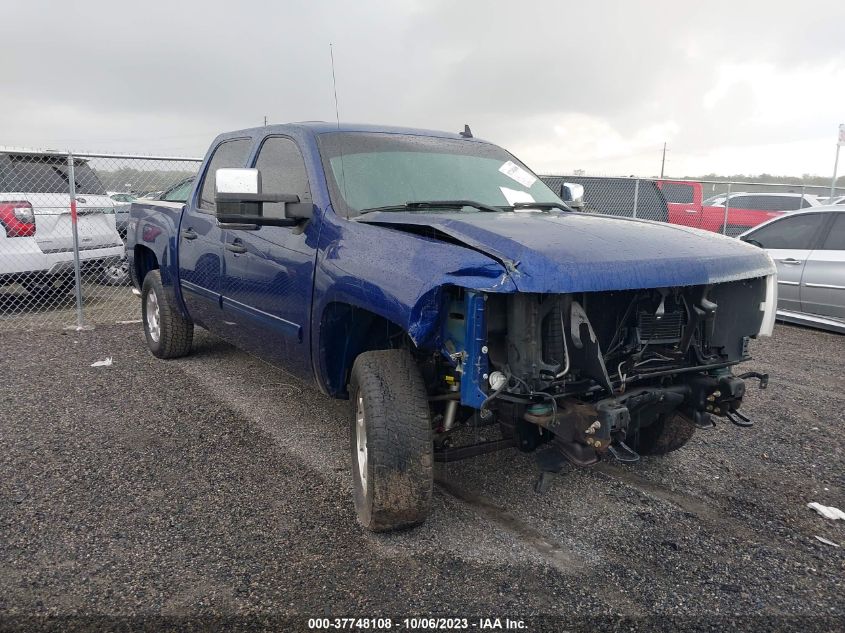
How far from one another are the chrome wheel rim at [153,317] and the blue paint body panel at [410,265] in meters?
1.51

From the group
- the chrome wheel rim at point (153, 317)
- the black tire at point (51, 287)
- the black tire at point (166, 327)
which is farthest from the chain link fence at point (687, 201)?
the black tire at point (51, 287)

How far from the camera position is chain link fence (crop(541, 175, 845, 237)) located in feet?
36.7

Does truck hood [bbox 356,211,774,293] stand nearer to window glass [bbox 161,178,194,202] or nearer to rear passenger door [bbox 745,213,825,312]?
window glass [bbox 161,178,194,202]

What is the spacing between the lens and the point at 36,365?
618cm

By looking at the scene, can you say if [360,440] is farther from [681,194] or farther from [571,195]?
[681,194]

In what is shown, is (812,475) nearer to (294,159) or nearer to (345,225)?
(345,225)

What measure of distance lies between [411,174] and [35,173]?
20.9 ft

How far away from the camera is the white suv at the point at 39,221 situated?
7.94 metres

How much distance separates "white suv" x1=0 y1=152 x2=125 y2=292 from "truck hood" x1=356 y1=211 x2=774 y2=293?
6285mm

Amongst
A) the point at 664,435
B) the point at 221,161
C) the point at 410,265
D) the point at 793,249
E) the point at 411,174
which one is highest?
the point at 221,161

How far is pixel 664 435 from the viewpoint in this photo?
157 inches

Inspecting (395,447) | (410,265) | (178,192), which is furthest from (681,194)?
(395,447)

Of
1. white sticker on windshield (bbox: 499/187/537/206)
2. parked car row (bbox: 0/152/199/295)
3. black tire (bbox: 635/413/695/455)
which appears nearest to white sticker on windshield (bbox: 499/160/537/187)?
white sticker on windshield (bbox: 499/187/537/206)

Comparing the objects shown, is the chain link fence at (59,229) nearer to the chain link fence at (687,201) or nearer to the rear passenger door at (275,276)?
the rear passenger door at (275,276)
